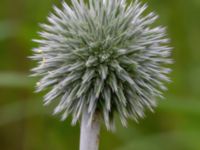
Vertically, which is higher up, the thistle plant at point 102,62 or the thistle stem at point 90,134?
the thistle plant at point 102,62

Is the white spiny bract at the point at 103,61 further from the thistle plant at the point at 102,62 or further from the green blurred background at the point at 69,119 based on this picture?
the green blurred background at the point at 69,119

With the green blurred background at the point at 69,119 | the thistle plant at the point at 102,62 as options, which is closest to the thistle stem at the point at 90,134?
the thistle plant at the point at 102,62

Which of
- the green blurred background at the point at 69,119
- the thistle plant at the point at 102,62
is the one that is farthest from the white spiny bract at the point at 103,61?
the green blurred background at the point at 69,119

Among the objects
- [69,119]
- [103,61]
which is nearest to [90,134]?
[103,61]

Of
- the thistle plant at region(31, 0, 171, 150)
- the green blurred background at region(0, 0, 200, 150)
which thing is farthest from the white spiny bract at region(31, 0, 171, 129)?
the green blurred background at region(0, 0, 200, 150)

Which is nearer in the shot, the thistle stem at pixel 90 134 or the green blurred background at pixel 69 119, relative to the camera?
the thistle stem at pixel 90 134

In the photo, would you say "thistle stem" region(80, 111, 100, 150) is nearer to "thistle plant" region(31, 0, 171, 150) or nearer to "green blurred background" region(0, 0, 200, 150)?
"thistle plant" region(31, 0, 171, 150)

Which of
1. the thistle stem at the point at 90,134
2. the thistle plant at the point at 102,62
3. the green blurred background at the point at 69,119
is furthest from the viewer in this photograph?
the green blurred background at the point at 69,119

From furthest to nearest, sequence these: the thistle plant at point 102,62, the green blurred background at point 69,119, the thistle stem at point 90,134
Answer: the green blurred background at point 69,119, the thistle plant at point 102,62, the thistle stem at point 90,134
